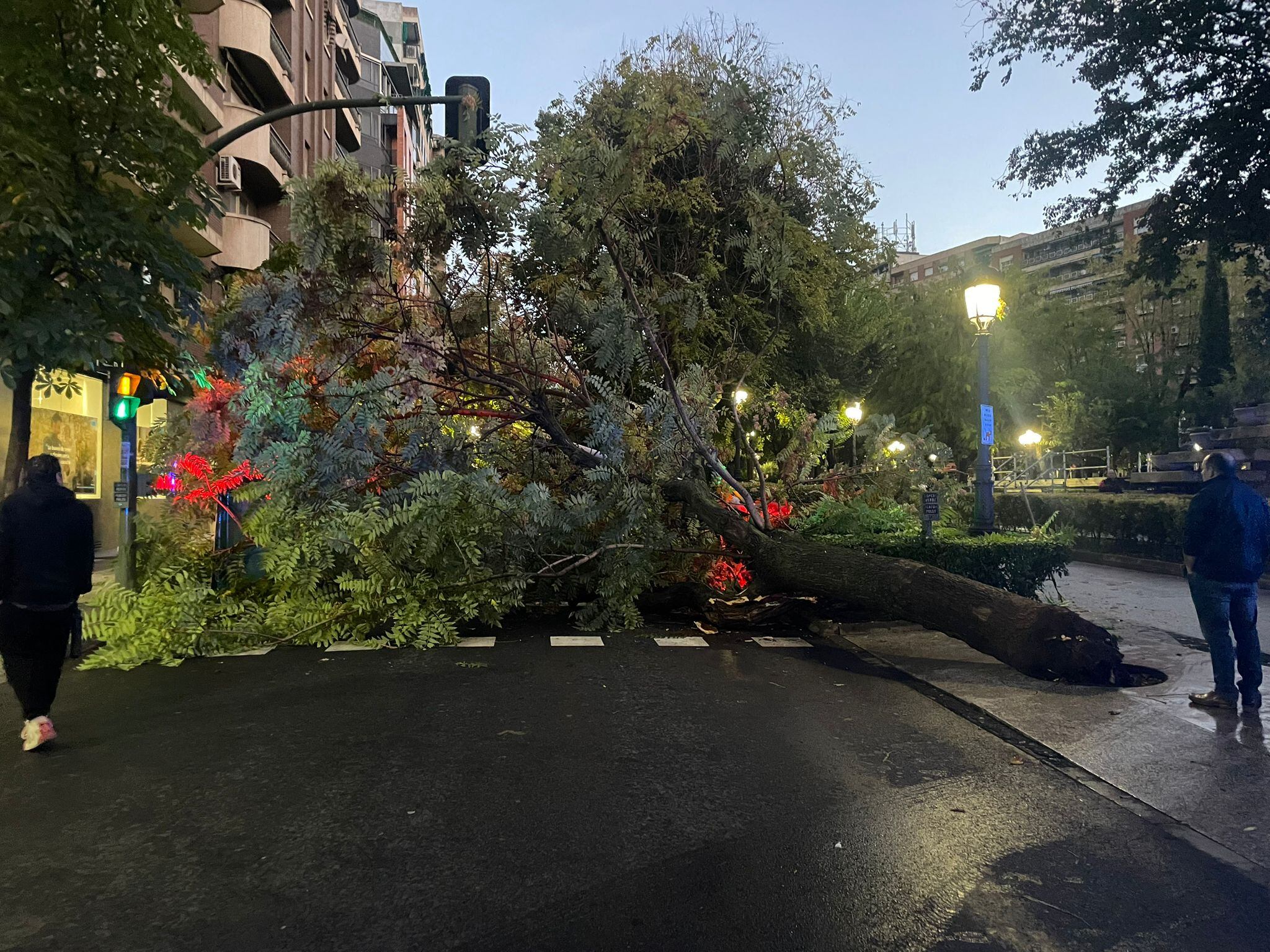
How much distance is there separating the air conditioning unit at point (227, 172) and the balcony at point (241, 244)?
2.51ft

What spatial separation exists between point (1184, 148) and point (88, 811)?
62.4 feet

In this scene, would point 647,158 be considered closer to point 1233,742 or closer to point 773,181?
point 773,181

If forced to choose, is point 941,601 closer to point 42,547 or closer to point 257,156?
point 42,547

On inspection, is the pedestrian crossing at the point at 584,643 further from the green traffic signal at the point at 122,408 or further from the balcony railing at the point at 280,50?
the balcony railing at the point at 280,50

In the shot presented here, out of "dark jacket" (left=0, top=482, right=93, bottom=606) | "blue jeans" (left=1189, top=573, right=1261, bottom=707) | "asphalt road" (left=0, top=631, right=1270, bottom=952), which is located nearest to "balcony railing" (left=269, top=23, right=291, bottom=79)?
"dark jacket" (left=0, top=482, right=93, bottom=606)

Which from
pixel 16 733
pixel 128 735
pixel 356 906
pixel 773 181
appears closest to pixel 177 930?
pixel 356 906

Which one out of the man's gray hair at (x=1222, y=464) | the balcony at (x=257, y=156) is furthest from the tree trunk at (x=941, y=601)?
the balcony at (x=257, y=156)

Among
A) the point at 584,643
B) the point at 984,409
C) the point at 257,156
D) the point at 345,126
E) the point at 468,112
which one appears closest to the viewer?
the point at 584,643

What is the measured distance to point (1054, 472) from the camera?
1268 inches

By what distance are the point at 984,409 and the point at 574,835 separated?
7.93 m

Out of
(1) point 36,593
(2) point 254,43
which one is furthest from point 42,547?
(2) point 254,43

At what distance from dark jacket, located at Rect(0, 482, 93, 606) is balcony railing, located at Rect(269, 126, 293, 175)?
72.3 ft

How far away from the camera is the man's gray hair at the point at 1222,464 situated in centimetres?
588

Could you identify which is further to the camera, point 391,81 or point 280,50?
point 391,81
